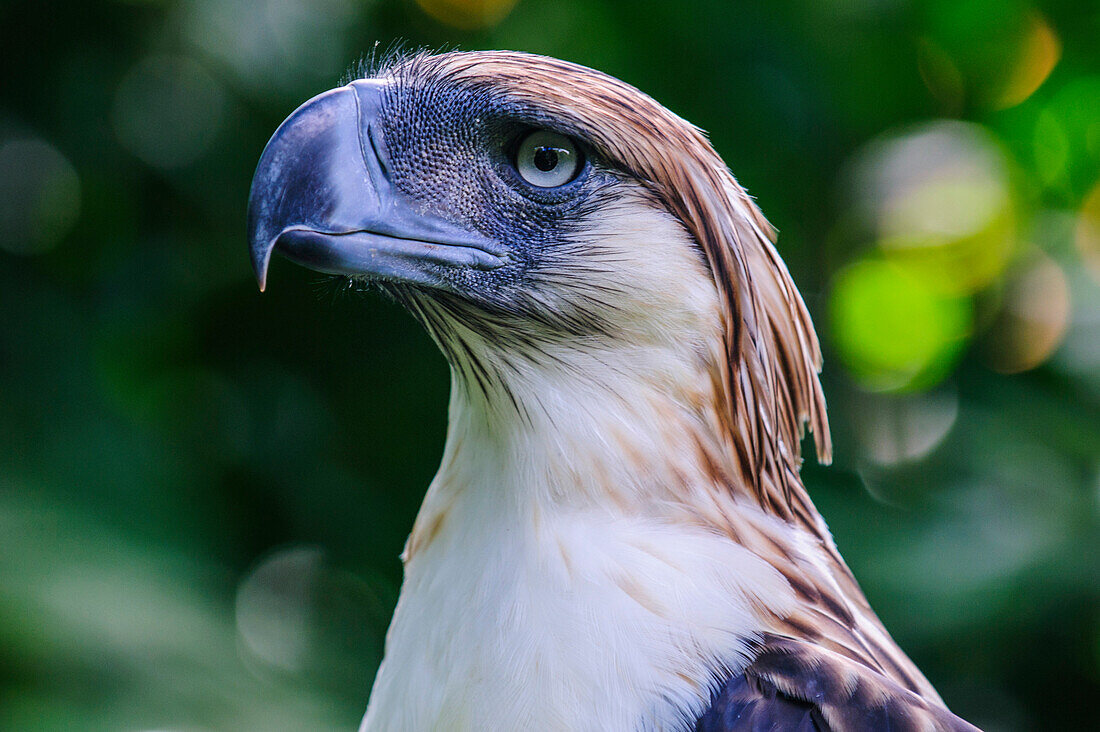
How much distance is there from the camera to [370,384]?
4023 mm

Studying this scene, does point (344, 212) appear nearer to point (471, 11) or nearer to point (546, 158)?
point (546, 158)

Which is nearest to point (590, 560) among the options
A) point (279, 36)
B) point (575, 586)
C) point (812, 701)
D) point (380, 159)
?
point (575, 586)

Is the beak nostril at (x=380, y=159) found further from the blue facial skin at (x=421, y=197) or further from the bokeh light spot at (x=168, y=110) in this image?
the bokeh light spot at (x=168, y=110)

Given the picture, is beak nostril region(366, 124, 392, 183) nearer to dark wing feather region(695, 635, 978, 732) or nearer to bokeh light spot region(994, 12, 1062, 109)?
dark wing feather region(695, 635, 978, 732)

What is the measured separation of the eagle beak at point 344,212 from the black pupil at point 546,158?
0.46ft

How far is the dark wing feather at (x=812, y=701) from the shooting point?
1524mm

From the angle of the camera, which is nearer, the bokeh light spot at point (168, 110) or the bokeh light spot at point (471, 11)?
the bokeh light spot at point (471, 11)

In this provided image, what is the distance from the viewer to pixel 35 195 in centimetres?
406

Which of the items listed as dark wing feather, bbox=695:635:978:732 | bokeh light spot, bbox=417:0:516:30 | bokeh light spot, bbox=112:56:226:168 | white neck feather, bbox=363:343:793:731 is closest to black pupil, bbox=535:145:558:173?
white neck feather, bbox=363:343:793:731

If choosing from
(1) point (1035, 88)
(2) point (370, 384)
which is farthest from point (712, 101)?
(2) point (370, 384)

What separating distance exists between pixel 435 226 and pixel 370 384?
7.95 ft

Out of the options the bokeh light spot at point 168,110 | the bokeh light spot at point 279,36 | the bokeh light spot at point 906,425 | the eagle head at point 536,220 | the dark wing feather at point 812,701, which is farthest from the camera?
the bokeh light spot at point 168,110

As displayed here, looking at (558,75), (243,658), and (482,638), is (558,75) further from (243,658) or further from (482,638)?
(243,658)

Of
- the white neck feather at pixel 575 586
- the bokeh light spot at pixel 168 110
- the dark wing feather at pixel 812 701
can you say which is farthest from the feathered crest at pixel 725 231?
the bokeh light spot at pixel 168 110
